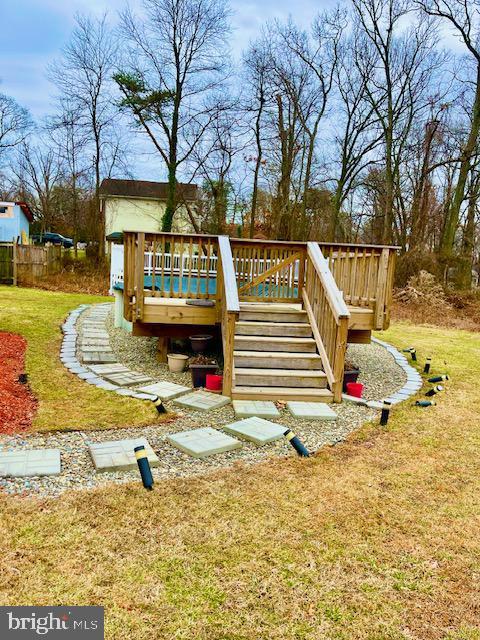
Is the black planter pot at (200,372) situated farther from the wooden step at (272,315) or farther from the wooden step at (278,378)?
A: the wooden step at (272,315)

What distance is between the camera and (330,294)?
5145mm

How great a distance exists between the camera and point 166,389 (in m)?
5.09

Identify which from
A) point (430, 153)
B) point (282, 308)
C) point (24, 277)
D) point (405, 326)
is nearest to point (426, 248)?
point (430, 153)

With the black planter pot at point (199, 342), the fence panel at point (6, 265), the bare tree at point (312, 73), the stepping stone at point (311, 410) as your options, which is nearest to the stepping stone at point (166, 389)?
the black planter pot at point (199, 342)

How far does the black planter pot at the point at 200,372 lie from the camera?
5.25 meters

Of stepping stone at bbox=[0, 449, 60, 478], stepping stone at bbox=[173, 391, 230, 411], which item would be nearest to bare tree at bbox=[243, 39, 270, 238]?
stepping stone at bbox=[173, 391, 230, 411]

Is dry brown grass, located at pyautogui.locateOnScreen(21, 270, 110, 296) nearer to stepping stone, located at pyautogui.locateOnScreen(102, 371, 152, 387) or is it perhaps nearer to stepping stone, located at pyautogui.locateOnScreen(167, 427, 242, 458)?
stepping stone, located at pyautogui.locateOnScreen(102, 371, 152, 387)

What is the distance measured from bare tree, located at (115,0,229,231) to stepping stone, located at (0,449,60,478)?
16447 millimetres

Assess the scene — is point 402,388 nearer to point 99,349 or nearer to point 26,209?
point 99,349

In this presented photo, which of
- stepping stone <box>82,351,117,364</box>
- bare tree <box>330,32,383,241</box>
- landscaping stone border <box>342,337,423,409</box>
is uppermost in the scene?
bare tree <box>330,32,383,241</box>

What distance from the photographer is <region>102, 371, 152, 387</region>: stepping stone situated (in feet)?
17.5

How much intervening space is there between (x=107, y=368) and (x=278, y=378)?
2377 millimetres

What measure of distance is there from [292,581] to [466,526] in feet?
4.12

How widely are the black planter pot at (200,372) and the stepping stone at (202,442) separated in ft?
4.68
